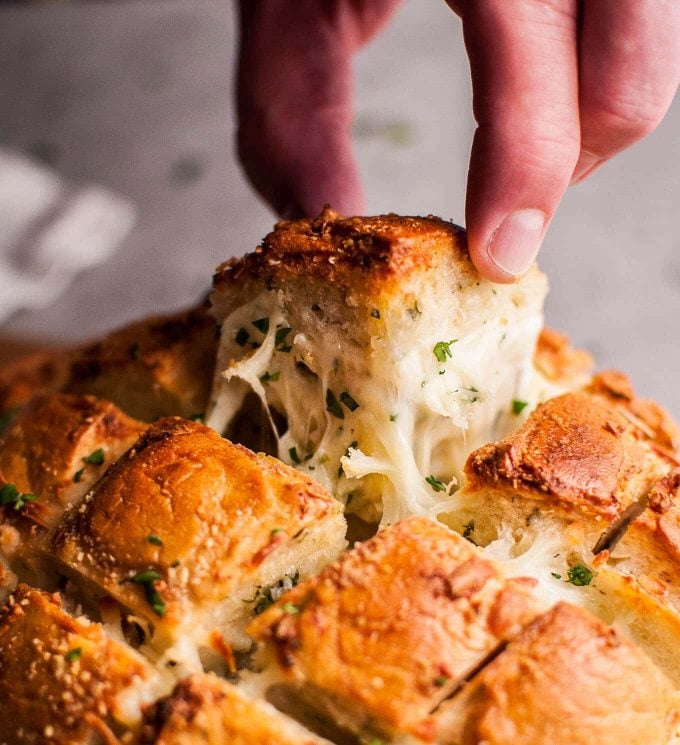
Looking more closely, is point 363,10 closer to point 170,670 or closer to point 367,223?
point 367,223

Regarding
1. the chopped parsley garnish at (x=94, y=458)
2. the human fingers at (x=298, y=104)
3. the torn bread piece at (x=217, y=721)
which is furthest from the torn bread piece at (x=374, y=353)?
the human fingers at (x=298, y=104)

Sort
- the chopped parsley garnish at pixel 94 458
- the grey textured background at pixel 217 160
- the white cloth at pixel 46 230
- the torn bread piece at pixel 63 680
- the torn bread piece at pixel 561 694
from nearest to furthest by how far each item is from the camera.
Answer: the torn bread piece at pixel 561 694, the torn bread piece at pixel 63 680, the chopped parsley garnish at pixel 94 458, the white cloth at pixel 46 230, the grey textured background at pixel 217 160

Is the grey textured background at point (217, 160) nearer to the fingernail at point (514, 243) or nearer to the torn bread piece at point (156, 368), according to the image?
the torn bread piece at point (156, 368)

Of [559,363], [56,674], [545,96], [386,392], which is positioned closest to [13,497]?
[56,674]

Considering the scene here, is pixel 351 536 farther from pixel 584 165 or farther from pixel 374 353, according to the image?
pixel 584 165

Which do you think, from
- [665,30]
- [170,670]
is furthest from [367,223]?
[170,670]

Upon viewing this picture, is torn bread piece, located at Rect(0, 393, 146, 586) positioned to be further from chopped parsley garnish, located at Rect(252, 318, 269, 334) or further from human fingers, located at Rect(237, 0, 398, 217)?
human fingers, located at Rect(237, 0, 398, 217)
